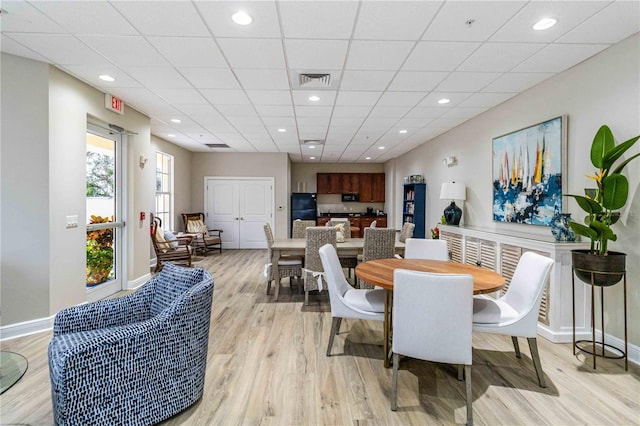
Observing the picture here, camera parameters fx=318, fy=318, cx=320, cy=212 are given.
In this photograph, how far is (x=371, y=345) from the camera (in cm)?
288

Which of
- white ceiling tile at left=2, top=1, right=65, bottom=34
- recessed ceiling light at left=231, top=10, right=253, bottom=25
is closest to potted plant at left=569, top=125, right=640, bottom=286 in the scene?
recessed ceiling light at left=231, top=10, right=253, bottom=25

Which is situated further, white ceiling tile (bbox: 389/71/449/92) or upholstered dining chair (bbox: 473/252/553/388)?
white ceiling tile (bbox: 389/71/449/92)

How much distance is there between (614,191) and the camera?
2443mm

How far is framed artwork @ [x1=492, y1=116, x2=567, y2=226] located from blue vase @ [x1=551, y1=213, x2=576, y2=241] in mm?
245

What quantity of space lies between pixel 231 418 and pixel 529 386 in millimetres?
2013

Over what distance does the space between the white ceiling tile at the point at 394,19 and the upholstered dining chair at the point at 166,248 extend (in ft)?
15.9

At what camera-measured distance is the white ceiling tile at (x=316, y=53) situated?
8.70 ft

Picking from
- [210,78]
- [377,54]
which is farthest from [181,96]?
[377,54]

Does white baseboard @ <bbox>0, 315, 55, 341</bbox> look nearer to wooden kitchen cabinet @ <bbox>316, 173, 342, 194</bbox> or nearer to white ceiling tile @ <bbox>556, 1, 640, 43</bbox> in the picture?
white ceiling tile @ <bbox>556, 1, 640, 43</bbox>

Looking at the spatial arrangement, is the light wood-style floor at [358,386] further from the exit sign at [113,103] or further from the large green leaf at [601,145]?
the exit sign at [113,103]

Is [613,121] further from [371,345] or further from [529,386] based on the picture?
[371,345]

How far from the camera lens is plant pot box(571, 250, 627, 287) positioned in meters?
2.41

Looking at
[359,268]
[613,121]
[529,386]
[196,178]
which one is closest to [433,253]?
[359,268]

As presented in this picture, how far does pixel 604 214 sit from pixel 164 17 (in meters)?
3.72
